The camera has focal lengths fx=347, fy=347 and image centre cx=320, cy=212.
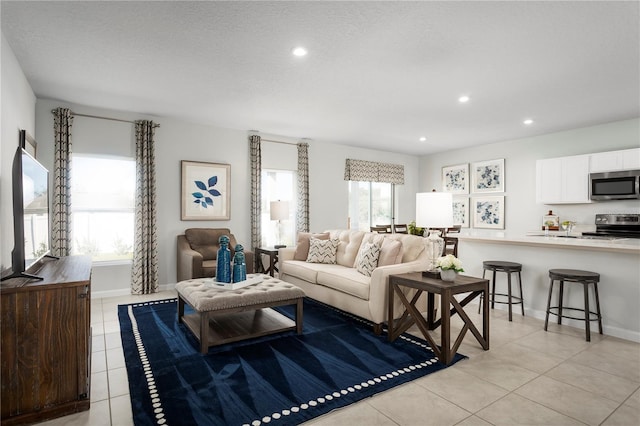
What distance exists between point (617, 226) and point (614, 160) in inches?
39.8

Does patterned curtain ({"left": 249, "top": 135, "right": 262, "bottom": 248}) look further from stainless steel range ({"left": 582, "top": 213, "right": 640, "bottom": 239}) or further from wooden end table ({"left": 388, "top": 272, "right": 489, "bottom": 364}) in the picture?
stainless steel range ({"left": 582, "top": 213, "right": 640, "bottom": 239})

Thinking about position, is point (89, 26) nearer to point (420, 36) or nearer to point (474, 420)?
point (420, 36)

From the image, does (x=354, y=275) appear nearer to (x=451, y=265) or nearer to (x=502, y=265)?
(x=451, y=265)

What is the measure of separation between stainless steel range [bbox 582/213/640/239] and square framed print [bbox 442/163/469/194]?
8.25 feet

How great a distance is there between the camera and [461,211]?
7660mm

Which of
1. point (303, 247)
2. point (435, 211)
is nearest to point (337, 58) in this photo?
point (435, 211)

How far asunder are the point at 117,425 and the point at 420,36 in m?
3.42

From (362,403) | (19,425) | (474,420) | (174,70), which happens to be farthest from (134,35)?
(474,420)

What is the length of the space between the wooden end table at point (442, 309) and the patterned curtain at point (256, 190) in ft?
10.6

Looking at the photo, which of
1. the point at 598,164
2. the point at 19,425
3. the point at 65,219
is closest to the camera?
the point at 19,425

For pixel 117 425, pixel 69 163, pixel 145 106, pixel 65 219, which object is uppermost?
pixel 145 106

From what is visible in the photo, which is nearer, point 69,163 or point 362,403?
point 362,403

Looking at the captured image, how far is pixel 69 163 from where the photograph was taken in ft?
14.9

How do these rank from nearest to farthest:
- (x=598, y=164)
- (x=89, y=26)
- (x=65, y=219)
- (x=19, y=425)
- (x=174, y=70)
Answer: (x=19, y=425) → (x=89, y=26) → (x=174, y=70) → (x=65, y=219) → (x=598, y=164)
